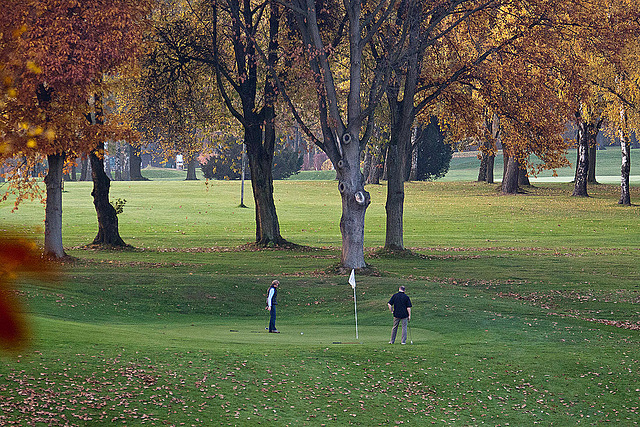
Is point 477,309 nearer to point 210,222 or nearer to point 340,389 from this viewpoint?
point 340,389

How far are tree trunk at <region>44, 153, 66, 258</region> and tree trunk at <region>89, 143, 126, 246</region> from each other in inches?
159

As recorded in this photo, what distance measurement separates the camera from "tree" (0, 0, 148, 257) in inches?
983

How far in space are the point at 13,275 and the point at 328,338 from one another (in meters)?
11.8

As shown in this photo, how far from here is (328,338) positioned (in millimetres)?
18031

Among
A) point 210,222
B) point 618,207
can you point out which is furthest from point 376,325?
point 618,207

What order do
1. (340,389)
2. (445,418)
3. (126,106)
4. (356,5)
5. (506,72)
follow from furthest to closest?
1. (126,106)
2. (506,72)
3. (356,5)
4. (340,389)
5. (445,418)

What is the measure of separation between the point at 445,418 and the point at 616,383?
3946 millimetres

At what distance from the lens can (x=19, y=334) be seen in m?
14.2

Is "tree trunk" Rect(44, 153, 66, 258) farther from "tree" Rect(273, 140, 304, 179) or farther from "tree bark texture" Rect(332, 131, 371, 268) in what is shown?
"tree" Rect(273, 140, 304, 179)

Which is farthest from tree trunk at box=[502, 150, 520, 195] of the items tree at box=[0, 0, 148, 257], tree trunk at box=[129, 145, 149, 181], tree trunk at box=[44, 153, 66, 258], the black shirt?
tree trunk at box=[129, 145, 149, 181]

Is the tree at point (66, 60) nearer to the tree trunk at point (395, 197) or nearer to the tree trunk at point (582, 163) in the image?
the tree trunk at point (395, 197)

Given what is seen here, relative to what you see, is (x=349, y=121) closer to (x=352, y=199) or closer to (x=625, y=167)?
(x=352, y=199)

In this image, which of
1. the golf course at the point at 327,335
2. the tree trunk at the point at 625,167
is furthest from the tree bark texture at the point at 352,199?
the tree trunk at the point at 625,167

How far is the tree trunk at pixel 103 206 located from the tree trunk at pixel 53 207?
405 cm
